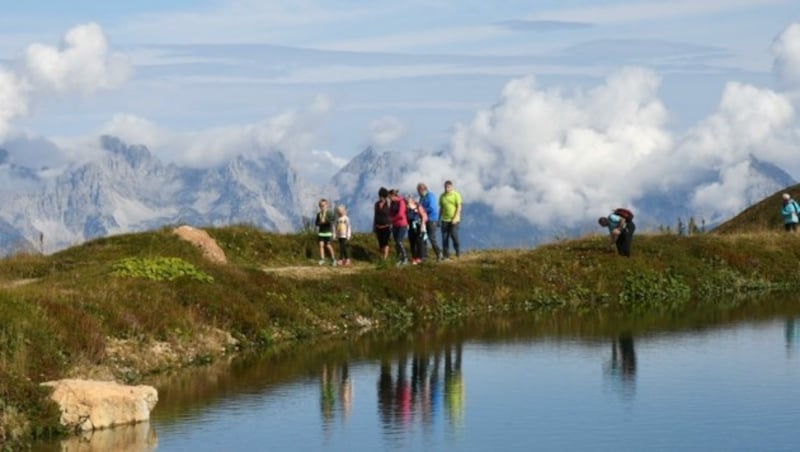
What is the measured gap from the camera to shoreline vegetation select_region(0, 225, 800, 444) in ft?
123

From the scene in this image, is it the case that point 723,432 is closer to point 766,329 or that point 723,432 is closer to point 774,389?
point 774,389

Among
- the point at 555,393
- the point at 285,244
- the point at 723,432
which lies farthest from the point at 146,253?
the point at 723,432

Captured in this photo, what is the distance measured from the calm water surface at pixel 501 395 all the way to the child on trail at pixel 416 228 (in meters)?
9.21

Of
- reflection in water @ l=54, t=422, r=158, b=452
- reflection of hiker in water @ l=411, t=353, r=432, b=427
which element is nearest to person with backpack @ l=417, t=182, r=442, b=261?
reflection of hiker in water @ l=411, t=353, r=432, b=427

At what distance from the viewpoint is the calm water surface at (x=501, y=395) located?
99.6 feet

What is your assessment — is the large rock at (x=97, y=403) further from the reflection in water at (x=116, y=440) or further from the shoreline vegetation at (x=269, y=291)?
the shoreline vegetation at (x=269, y=291)

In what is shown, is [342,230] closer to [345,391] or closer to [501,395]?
[345,391]

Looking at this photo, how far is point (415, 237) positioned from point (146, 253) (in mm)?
10247

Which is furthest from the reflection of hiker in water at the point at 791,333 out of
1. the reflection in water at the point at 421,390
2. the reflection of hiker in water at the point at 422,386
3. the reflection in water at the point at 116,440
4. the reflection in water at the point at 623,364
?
the reflection in water at the point at 116,440

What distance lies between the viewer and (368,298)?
53781mm

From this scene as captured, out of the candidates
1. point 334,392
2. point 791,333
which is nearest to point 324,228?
point 791,333

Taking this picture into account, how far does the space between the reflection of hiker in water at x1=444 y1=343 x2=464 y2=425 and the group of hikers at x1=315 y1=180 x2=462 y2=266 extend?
12.5m

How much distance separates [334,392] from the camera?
37.6 metres

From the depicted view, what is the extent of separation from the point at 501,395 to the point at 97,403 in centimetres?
987
